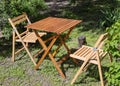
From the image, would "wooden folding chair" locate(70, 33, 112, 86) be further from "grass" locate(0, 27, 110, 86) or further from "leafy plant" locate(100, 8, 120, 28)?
"leafy plant" locate(100, 8, 120, 28)

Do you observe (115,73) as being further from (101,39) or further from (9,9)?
(9,9)

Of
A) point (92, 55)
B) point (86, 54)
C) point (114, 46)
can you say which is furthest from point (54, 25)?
point (114, 46)

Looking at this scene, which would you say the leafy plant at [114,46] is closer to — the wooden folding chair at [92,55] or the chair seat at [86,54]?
the wooden folding chair at [92,55]

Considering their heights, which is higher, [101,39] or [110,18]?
[101,39]

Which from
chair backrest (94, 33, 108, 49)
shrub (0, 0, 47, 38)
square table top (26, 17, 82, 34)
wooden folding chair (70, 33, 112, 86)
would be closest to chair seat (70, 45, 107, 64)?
wooden folding chair (70, 33, 112, 86)

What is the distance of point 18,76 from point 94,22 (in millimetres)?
4702

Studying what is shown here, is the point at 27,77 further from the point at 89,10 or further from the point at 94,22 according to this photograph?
the point at 89,10

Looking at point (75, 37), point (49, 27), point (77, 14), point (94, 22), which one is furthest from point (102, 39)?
point (77, 14)

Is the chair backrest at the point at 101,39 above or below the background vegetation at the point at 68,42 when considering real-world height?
above

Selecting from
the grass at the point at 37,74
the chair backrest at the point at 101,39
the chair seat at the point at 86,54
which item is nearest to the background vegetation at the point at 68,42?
the grass at the point at 37,74

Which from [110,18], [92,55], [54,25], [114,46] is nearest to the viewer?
[114,46]

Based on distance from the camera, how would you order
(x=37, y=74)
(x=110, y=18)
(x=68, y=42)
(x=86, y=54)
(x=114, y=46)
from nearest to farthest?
(x=114, y=46)
(x=86, y=54)
(x=37, y=74)
(x=68, y=42)
(x=110, y=18)

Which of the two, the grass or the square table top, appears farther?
the grass

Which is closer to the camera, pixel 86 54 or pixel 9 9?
pixel 86 54
